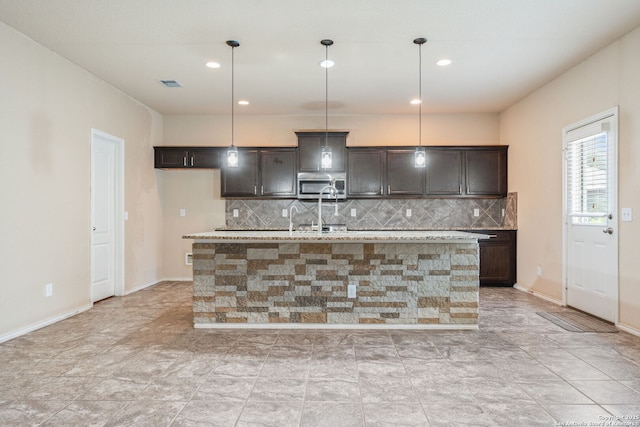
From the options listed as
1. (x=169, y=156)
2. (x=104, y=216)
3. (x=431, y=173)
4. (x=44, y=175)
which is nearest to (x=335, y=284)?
(x=44, y=175)

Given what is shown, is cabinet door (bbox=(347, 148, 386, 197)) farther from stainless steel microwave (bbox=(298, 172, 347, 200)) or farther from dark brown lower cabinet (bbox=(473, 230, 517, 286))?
dark brown lower cabinet (bbox=(473, 230, 517, 286))

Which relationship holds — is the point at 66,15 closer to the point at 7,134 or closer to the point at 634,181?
the point at 7,134

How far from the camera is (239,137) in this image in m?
6.49

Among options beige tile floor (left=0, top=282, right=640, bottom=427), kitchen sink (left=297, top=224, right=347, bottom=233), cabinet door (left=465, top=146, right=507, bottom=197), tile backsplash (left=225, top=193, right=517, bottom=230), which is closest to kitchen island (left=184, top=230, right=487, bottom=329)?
beige tile floor (left=0, top=282, right=640, bottom=427)

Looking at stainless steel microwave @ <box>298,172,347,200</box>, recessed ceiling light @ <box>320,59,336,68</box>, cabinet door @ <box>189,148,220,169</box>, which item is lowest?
stainless steel microwave @ <box>298,172,347,200</box>

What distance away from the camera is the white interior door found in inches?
187

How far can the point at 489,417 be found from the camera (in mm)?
2043

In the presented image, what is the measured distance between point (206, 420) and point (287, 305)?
5.43 ft

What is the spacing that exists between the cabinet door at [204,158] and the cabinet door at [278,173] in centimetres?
77

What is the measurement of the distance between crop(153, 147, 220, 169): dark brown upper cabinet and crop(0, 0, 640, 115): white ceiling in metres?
0.98

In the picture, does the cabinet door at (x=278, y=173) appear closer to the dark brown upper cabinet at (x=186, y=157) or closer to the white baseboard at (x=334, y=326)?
the dark brown upper cabinet at (x=186, y=157)

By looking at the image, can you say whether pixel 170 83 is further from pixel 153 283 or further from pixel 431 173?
pixel 431 173

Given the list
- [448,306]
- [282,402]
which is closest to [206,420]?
[282,402]

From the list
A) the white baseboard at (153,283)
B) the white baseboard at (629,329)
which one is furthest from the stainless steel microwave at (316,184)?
the white baseboard at (629,329)
